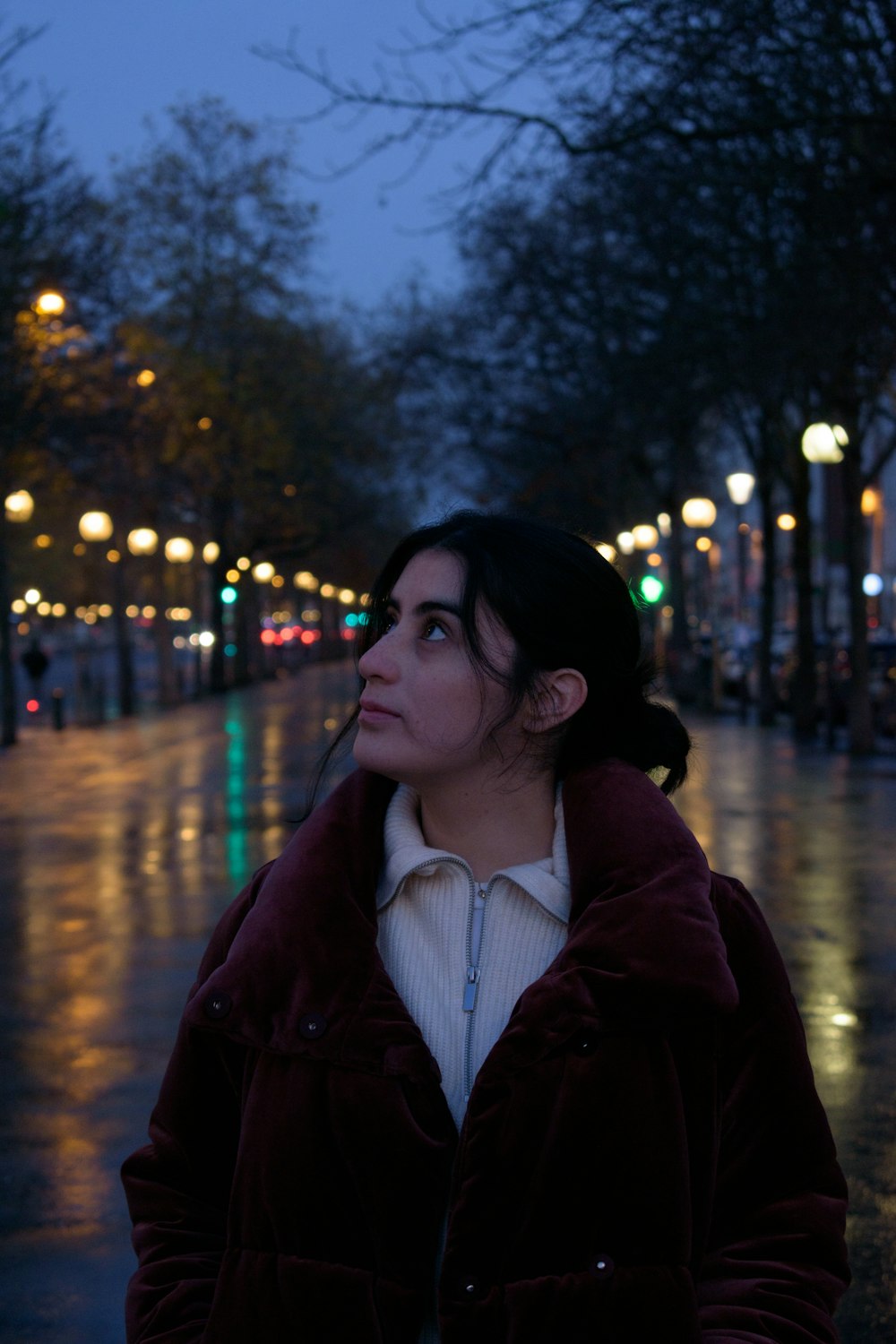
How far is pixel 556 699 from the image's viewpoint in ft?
8.54

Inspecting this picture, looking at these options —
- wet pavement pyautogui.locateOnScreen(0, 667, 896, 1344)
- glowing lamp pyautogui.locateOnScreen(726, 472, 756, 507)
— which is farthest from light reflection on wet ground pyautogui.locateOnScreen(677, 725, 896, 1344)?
glowing lamp pyautogui.locateOnScreen(726, 472, 756, 507)

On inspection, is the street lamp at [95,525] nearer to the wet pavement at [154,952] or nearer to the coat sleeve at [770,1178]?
the wet pavement at [154,952]

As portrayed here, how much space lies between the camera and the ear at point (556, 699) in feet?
8.45

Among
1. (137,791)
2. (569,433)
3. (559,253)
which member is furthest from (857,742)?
(569,433)

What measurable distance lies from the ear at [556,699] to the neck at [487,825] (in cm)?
10

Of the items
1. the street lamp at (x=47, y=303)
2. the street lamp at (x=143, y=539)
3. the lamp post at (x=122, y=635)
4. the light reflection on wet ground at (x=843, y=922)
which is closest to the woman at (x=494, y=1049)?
the light reflection on wet ground at (x=843, y=922)

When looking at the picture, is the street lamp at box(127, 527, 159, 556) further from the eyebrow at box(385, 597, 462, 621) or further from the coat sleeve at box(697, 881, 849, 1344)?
the coat sleeve at box(697, 881, 849, 1344)

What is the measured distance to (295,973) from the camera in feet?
7.61

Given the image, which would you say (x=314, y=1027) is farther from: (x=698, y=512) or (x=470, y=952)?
(x=698, y=512)

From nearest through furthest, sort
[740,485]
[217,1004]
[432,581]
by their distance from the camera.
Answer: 1. [217,1004]
2. [432,581]
3. [740,485]

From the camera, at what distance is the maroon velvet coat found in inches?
86.8

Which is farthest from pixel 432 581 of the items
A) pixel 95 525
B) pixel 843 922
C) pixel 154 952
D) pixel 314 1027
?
pixel 95 525

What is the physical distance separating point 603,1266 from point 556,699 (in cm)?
78

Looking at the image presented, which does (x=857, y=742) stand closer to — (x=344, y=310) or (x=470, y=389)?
(x=470, y=389)
